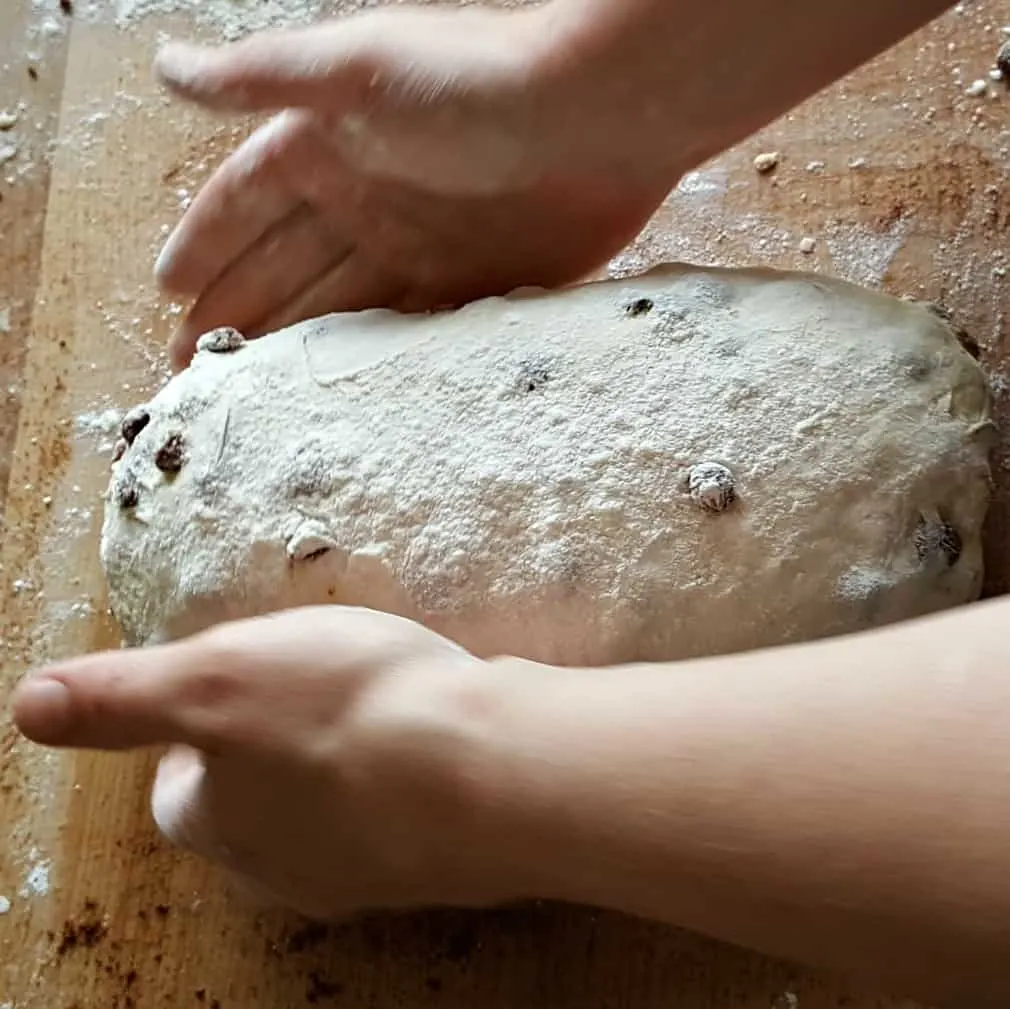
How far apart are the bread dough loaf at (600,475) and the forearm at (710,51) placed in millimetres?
113

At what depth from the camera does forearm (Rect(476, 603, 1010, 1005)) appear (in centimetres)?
47

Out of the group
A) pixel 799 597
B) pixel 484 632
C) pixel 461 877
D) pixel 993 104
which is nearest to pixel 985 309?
pixel 993 104

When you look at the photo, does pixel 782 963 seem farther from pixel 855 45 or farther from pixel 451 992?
pixel 855 45

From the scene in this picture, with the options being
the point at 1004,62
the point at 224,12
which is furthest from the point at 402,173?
the point at 1004,62

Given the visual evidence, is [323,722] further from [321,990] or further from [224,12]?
[224,12]

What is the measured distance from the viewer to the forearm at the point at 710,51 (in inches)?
29.3

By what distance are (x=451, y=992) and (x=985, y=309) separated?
24.8 inches

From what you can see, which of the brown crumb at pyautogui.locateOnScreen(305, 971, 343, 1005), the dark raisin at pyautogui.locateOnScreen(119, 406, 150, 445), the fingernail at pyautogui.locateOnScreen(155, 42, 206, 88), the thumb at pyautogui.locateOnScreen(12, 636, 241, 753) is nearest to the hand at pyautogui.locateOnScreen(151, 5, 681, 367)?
the fingernail at pyautogui.locateOnScreen(155, 42, 206, 88)

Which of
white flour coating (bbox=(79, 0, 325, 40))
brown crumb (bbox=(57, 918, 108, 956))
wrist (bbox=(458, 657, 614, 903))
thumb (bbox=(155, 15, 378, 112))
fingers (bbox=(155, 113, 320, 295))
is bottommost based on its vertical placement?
brown crumb (bbox=(57, 918, 108, 956))

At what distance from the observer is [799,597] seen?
67 cm

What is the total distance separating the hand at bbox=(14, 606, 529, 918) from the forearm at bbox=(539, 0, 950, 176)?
394mm

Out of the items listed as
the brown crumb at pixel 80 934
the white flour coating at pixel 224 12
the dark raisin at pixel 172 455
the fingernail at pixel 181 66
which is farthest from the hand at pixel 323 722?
the white flour coating at pixel 224 12

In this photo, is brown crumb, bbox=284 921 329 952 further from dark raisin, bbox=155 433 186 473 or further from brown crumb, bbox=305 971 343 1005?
dark raisin, bbox=155 433 186 473

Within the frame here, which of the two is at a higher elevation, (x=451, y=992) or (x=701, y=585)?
(x=701, y=585)
